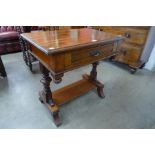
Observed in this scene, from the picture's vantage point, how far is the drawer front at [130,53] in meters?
1.97

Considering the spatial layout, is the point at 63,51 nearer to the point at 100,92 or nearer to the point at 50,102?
the point at 50,102

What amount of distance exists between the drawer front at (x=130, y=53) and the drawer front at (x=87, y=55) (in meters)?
1.05

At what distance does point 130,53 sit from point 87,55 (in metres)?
1.37

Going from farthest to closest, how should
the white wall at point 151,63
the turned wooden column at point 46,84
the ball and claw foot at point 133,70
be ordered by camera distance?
1. the white wall at point 151,63
2. the ball and claw foot at point 133,70
3. the turned wooden column at point 46,84

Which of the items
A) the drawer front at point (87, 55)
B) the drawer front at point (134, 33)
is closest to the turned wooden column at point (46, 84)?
the drawer front at point (87, 55)

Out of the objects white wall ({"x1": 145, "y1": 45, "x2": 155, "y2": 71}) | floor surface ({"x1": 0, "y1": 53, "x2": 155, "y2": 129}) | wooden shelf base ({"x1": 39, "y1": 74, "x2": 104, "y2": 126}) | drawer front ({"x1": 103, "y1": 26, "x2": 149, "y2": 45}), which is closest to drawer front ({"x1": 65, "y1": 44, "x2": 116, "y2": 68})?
wooden shelf base ({"x1": 39, "y1": 74, "x2": 104, "y2": 126})

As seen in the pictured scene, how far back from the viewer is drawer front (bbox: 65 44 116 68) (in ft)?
2.95

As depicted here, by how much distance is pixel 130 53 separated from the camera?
6.79 feet

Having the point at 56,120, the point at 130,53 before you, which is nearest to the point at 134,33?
the point at 130,53

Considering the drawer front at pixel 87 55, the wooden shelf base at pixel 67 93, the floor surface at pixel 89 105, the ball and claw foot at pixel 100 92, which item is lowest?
the floor surface at pixel 89 105

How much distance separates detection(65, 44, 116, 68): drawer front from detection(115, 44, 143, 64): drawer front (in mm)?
1050

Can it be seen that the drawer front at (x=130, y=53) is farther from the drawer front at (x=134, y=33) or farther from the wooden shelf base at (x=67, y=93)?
the wooden shelf base at (x=67, y=93)

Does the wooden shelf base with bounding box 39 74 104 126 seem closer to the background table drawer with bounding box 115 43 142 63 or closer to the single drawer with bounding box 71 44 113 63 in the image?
the single drawer with bounding box 71 44 113 63

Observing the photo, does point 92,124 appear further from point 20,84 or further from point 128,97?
point 20,84
